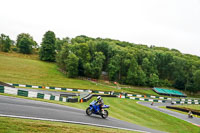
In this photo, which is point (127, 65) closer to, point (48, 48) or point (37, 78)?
point (37, 78)

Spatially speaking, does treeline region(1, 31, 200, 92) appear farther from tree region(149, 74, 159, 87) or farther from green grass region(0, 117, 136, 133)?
green grass region(0, 117, 136, 133)

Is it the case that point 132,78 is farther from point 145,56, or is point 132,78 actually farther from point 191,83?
point 191,83

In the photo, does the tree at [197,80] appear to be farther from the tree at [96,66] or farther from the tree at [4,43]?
the tree at [4,43]

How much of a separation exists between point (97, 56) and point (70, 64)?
43.2 feet

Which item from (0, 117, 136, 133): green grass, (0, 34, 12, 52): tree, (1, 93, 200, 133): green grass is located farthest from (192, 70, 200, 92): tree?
(0, 34, 12, 52): tree

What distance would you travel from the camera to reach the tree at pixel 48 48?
88.2 m

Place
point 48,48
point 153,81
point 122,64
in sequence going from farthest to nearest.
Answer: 1. point 48,48
2. point 153,81
3. point 122,64

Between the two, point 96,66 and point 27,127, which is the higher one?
point 96,66

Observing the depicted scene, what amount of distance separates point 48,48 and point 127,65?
4242 cm

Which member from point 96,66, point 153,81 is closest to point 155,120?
point 96,66

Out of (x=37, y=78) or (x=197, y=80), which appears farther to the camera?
(x=197, y=80)

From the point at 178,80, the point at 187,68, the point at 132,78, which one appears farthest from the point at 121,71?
the point at 187,68

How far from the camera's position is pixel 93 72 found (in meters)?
71.1

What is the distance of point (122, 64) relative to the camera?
78.2 m
